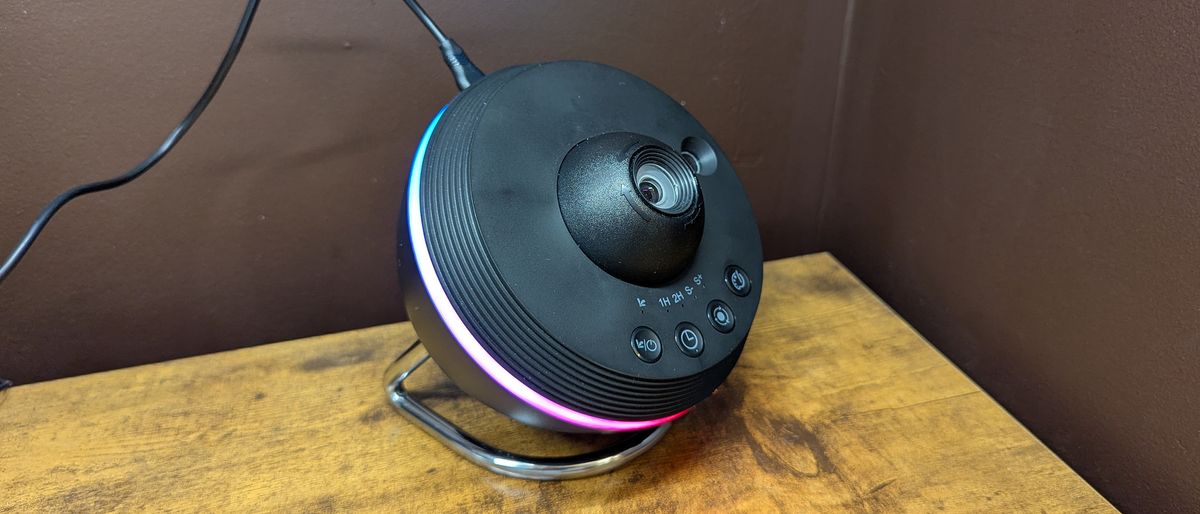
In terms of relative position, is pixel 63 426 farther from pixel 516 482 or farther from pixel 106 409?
pixel 516 482

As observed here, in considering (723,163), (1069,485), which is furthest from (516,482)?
(1069,485)

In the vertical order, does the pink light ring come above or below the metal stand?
above

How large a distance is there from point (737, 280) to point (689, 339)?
69mm

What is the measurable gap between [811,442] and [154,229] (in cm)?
57

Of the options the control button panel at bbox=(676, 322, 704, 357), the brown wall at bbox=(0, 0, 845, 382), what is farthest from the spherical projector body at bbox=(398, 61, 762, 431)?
the brown wall at bbox=(0, 0, 845, 382)

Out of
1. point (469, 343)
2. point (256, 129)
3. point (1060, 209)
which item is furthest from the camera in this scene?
point (256, 129)

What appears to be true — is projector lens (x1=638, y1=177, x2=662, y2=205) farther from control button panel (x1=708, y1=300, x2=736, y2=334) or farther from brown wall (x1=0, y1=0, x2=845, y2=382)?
brown wall (x1=0, y1=0, x2=845, y2=382)

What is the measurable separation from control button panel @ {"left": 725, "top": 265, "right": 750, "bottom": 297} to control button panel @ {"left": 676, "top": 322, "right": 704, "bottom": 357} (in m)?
0.05

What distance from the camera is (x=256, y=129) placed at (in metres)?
0.65

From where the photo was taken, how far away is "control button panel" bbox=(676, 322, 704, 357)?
0.47 meters

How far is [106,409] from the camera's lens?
61cm

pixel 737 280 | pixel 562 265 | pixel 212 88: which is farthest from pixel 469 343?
pixel 212 88

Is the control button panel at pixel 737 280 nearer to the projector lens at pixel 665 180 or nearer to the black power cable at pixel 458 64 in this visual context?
the projector lens at pixel 665 180

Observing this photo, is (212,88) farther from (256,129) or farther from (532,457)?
(532,457)
